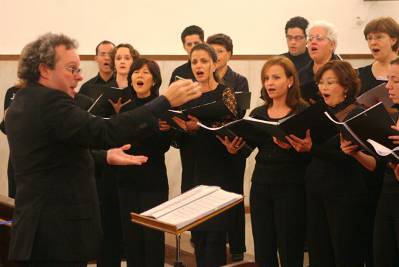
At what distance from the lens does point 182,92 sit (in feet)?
9.13

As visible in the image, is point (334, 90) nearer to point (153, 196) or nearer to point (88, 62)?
point (153, 196)

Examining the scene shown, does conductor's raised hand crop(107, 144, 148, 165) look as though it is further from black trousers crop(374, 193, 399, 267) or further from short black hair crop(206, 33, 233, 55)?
short black hair crop(206, 33, 233, 55)

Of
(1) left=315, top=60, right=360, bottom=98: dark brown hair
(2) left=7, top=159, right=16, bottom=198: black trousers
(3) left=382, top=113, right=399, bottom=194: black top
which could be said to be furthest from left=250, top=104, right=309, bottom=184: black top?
(2) left=7, top=159, right=16, bottom=198: black trousers

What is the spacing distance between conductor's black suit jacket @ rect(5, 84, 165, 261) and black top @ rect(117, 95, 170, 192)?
1.54 meters

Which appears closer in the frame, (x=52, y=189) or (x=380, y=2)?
(x=52, y=189)

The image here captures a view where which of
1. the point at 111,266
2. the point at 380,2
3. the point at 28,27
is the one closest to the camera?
the point at 111,266

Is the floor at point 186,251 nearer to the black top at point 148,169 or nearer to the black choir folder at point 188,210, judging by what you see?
the black top at point 148,169

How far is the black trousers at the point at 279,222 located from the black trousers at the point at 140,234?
64 cm

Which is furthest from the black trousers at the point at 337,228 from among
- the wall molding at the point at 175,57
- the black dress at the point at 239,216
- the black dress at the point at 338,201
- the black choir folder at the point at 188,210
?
the wall molding at the point at 175,57

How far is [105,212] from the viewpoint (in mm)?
4742

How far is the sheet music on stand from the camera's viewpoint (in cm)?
277

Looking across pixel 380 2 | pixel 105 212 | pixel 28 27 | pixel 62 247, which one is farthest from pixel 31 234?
pixel 380 2

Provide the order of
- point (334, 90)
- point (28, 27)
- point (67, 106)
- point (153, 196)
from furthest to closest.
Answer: point (28, 27) → point (153, 196) → point (334, 90) → point (67, 106)

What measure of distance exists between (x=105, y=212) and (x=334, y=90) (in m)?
1.78
